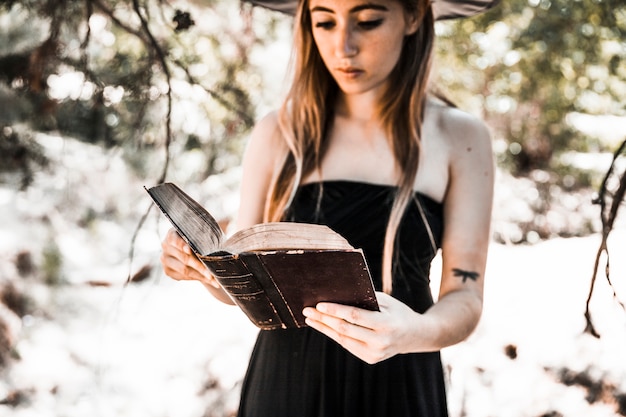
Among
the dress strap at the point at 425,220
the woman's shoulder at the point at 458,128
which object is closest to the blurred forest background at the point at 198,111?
the woman's shoulder at the point at 458,128

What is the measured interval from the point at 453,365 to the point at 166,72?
2.70 m

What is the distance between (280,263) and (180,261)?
1.50ft

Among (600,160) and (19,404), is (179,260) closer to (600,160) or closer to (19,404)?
(19,404)

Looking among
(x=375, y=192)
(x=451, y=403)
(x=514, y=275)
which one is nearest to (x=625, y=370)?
(x=451, y=403)

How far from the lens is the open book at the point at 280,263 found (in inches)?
46.1

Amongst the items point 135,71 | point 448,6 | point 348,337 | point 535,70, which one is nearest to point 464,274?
point 348,337

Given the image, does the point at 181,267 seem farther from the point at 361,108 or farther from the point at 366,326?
the point at 361,108

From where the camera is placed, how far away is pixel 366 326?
1255mm

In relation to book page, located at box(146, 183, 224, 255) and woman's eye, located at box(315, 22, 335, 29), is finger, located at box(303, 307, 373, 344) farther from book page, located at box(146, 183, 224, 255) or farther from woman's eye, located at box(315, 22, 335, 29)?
→ woman's eye, located at box(315, 22, 335, 29)

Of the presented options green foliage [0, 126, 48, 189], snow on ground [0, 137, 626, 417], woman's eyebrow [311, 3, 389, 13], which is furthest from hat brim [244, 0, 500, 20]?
green foliage [0, 126, 48, 189]

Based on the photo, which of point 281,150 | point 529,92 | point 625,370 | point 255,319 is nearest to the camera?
point 255,319

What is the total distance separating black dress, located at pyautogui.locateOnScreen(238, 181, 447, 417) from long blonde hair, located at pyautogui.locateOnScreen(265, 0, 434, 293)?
7cm

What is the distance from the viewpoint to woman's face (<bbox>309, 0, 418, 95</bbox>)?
5.70 ft

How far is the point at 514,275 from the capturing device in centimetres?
516
